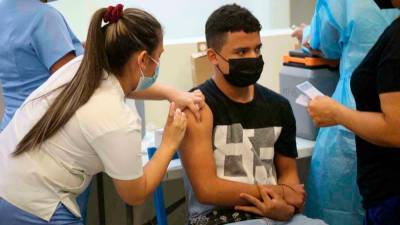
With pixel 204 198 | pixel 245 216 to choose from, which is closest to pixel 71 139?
pixel 204 198

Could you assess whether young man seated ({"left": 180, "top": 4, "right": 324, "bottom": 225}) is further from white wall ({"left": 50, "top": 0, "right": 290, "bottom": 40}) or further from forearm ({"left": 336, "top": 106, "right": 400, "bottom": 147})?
white wall ({"left": 50, "top": 0, "right": 290, "bottom": 40})

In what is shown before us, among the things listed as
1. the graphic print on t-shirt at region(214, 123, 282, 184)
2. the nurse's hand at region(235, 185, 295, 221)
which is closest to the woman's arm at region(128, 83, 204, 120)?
the graphic print on t-shirt at region(214, 123, 282, 184)

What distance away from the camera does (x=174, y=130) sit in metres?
1.59

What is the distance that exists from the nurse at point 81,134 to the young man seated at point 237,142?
0.98 ft

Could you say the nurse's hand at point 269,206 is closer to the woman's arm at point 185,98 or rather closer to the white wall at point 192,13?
the woman's arm at point 185,98

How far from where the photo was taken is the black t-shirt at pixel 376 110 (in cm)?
132

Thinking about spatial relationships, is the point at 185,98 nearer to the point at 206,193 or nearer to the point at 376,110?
the point at 206,193

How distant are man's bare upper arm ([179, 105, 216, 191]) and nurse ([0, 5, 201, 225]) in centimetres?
26

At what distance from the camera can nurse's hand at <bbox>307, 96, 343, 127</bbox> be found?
152 cm

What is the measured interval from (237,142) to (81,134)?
Answer: 0.64m

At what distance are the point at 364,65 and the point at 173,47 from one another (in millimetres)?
1348

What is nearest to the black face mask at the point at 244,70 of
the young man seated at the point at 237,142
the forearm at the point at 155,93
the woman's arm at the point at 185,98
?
the young man seated at the point at 237,142

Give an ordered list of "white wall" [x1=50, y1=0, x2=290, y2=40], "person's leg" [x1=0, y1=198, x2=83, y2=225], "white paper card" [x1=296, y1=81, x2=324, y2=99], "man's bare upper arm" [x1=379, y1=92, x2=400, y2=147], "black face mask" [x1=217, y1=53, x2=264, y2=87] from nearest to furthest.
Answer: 1. "man's bare upper arm" [x1=379, y1=92, x2=400, y2=147]
2. "person's leg" [x1=0, y1=198, x2=83, y2=225]
3. "white paper card" [x1=296, y1=81, x2=324, y2=99]
4. "black face mask" [x1=217, y1=53, x2=264, y2=87]
5. "white wall" [x1=50, y1=0, x2=290, y2=40]

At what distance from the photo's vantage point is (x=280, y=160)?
195cm
